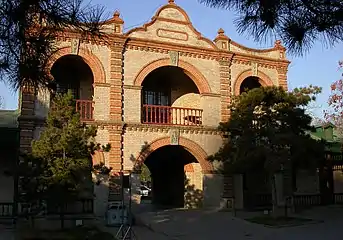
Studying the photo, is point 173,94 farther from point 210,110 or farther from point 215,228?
point 215,228

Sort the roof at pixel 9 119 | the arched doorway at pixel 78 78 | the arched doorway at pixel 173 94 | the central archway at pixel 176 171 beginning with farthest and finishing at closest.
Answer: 1. the arched doorway at pixel 173 94
2. the arched doorway at pixel 78 78
3. the central archway at pixel 176 171
4. the roof at pixel 9 119

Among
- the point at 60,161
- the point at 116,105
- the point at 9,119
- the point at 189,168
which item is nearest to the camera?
the point at 60,161

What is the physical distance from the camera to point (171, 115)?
24.7 m

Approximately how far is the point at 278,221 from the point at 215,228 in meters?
3.17

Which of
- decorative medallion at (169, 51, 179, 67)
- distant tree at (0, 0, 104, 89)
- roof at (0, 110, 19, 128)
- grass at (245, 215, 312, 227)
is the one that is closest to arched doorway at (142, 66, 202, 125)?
decorative medallion at (169, 51, 179, 67)

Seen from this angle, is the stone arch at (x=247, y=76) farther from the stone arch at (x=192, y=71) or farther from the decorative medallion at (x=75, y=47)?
the decorative medallion at (x=75, y=47)

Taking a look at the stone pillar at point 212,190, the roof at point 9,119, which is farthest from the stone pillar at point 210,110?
the roof at point 9,119

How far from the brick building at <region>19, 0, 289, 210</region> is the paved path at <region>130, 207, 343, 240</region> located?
107 inches

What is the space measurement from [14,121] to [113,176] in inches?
226

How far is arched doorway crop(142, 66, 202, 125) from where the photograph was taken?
81.4ft

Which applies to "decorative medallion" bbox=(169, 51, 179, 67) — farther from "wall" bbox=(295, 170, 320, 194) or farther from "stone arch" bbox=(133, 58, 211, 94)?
"wall" bbox=(295, 170, 320, 194)

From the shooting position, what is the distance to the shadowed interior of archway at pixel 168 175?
88.2 ft

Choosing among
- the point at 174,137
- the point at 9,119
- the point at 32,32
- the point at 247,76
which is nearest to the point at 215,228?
the point at 174,137

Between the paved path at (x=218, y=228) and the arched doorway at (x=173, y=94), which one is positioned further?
the arched doorway at (x=173, y=94)
